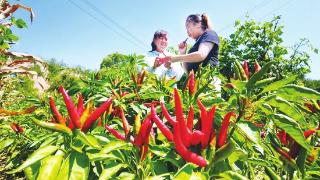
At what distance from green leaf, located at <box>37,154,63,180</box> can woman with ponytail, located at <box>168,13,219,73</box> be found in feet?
8.32

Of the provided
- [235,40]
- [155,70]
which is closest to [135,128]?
[155,70]

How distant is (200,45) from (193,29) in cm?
66

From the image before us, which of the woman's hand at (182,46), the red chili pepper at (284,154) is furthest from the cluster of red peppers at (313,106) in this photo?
the woman's hand at (182,46)

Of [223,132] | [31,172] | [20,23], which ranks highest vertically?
[20,23]

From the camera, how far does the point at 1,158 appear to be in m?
3.98

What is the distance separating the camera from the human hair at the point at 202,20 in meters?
4.62

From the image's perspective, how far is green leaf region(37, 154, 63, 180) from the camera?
118cm

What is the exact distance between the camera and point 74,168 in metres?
1.22

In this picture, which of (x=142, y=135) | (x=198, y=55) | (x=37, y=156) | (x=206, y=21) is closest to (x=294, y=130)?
(x=142, y=135)

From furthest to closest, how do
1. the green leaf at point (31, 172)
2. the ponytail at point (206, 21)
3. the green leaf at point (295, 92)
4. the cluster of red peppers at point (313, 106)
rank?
the ponytail at point (206, 21) < the cluster of red peppers at point (313, 106) < the green leaf at point (31, 172) < the green leaf at point (295, 92)

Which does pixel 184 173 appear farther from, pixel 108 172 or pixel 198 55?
pixel 198 55

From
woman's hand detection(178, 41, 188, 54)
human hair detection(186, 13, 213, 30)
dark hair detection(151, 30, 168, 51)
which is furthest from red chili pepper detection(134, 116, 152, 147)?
woman's hand detection(178, 41, 188, 54)

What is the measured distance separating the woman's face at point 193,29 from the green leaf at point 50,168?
3690 millimetres

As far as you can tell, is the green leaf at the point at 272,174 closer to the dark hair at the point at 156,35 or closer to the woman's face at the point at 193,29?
the woman's face at the point at 193,29
